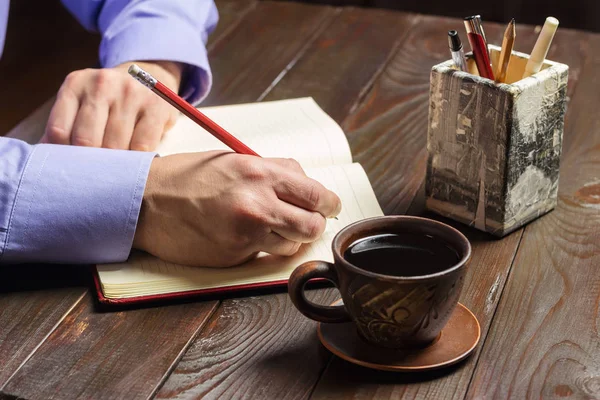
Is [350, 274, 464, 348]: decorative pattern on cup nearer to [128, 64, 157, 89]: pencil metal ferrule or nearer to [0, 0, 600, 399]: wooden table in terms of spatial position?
[0, 0, 600, 399]: wooden table

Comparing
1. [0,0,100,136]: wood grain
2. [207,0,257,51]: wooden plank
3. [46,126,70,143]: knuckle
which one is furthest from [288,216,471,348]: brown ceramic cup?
[0,0,100,136]: wood grain

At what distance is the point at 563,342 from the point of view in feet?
2.36

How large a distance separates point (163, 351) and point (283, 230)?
0.18 meters

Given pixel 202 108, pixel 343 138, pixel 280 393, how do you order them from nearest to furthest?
pixel 280 393 → pixel 343 138 → pixel 202 108

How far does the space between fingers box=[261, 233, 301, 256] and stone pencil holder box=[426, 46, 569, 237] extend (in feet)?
0.68

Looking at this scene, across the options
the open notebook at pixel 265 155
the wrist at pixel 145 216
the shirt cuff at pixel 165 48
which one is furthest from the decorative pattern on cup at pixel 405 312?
the shirt cuff at pixel 165 48

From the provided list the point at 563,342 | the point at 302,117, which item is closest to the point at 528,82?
the point at 563,342

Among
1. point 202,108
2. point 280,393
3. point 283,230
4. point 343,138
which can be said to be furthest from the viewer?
point 202,108

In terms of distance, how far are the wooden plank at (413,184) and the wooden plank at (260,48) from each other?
0.60ft

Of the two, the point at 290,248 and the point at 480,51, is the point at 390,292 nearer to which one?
the point at 290,248

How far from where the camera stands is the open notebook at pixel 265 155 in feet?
2.68

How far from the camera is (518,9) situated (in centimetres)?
278

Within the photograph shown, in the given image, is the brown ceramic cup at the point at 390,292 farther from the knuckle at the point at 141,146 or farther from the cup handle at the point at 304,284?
the knuckle at the point at 141,146

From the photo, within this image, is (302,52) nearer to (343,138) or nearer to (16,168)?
(343,138)
